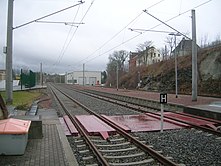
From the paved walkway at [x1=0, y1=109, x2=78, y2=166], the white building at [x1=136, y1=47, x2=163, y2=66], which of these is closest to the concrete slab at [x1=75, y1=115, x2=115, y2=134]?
the paved walkway at [x1=0, y1=109, x2=78, y2=166]

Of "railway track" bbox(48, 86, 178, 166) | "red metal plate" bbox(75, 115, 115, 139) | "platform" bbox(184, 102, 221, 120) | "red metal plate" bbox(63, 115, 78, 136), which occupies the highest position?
"platform" bbox(184, 102, 221, 120)

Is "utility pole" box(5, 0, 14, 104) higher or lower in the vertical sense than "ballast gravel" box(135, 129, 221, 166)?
higher

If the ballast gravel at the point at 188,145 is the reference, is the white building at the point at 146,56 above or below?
above

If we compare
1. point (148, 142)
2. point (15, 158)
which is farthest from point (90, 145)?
point (15, 158)

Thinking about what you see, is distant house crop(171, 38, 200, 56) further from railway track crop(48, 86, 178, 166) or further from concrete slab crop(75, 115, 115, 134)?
railway track crop(48, 86, 178, 166)

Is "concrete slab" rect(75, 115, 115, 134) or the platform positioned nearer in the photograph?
"concrete slab" rect(75, 115, 115, 134)

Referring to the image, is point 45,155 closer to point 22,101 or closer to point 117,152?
point 117,152

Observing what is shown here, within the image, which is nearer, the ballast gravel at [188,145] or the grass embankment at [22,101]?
the ballast gravel at [188,145]

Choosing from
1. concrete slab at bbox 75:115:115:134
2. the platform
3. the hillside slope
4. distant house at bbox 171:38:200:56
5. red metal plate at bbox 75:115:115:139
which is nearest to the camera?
red metal plate at bbox 75:115:115:139

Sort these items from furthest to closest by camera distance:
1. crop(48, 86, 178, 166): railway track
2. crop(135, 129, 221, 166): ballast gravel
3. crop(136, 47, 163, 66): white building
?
1. crop(136, 47, 163, 66): white building
2. crop(135, 129, 221, 166): ballast gravel
3. crop(48, 86, 178, 166): railway track

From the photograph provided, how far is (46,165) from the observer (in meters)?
6.96

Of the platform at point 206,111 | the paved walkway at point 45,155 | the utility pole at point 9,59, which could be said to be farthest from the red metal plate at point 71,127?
the platform at point 206,111

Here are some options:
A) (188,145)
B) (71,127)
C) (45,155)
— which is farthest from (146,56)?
(45,155)

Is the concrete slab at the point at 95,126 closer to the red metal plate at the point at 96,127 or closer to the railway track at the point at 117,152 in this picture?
the red metal plate at the point at 96,127
